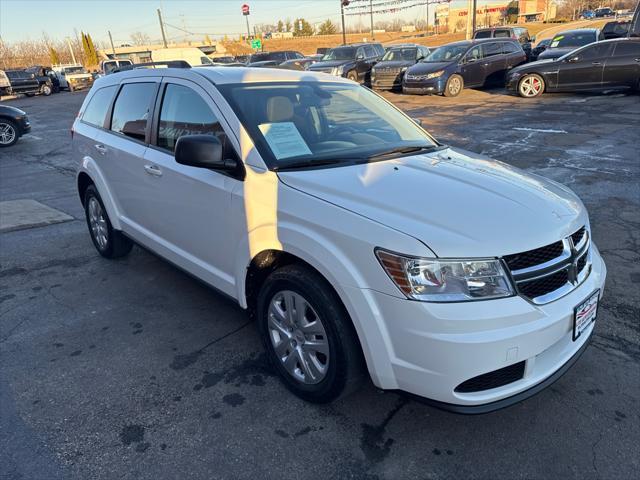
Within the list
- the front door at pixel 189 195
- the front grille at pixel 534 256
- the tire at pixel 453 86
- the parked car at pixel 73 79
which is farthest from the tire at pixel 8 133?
the parked car at pixel 73 79

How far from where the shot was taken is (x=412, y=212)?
2346mm

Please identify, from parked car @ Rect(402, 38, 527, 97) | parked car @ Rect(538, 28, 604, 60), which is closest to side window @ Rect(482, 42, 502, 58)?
parked car @ Rect(402, 38, 527, 97)

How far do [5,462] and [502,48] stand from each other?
18458mm

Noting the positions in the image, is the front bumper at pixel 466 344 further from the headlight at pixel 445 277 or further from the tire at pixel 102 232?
the tire at pixel 102 232

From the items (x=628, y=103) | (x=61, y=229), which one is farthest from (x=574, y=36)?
(x=61, y=229)

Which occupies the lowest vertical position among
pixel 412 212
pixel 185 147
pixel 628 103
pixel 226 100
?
pixel 628 103

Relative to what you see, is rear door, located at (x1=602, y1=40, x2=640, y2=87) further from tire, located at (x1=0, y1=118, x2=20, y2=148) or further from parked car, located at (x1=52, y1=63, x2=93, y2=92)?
parked car, located at (x1=52, y1=63, x2=93, y2=92)

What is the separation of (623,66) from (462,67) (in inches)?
186

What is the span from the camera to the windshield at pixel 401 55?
19.1 meters

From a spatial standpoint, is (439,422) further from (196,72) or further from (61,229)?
(61,229)

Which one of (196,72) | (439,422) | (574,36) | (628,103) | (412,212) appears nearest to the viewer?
(412,212)

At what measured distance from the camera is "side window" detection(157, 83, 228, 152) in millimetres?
3188

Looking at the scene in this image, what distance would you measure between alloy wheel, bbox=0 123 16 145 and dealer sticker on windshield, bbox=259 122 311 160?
44.4 ft

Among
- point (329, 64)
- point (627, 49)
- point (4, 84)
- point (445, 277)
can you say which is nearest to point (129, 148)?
point (445, 277)
